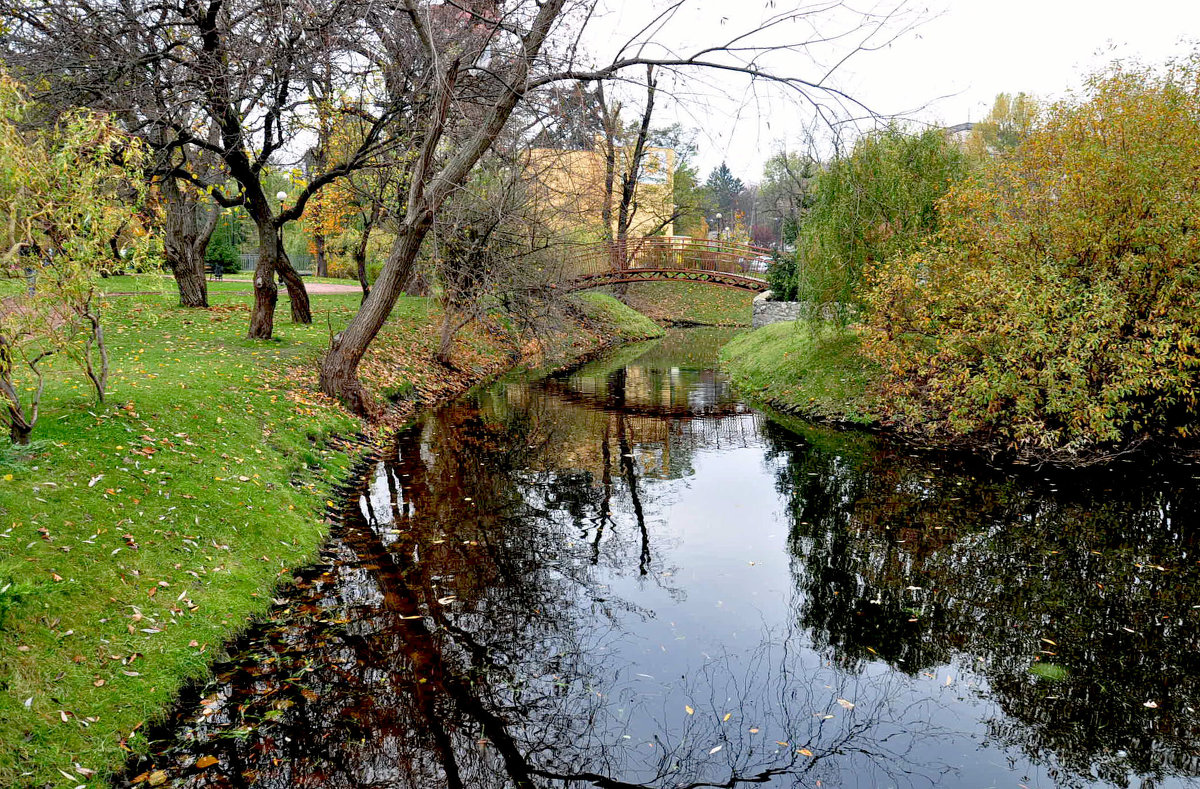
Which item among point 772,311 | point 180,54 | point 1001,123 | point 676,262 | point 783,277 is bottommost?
point 772,311

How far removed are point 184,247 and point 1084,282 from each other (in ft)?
61.7

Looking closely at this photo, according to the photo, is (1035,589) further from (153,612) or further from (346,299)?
(346,299)

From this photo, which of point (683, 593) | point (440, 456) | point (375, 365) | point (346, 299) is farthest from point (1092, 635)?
point (346, 299)

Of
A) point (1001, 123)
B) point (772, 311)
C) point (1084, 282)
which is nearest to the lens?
point (1084, 282)

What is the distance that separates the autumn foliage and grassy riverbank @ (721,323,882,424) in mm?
2535

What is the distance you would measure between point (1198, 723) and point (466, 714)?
479 cm

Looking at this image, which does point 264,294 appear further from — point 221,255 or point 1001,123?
point 1001,123

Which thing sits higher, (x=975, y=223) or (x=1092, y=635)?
(x=975, y=223)

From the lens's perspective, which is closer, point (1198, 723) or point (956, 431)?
point (1198, 723)

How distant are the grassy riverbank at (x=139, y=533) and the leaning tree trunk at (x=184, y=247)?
254 inches

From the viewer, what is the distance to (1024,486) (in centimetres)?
1007

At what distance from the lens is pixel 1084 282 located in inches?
430

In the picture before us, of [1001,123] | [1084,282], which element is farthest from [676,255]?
[1001,123]

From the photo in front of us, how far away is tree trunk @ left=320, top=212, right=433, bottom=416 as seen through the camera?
11122 millimetres
